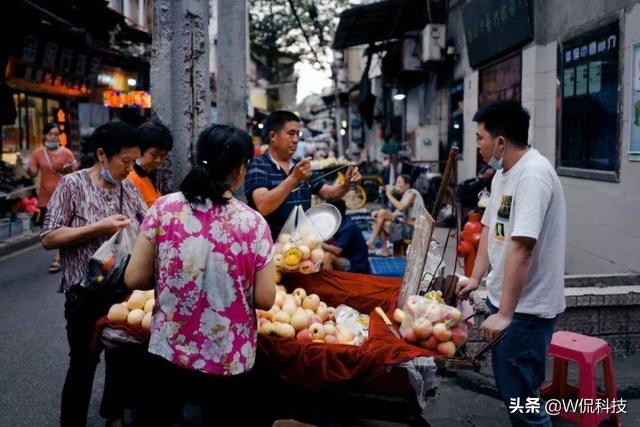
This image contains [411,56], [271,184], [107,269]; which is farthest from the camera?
[411,56]

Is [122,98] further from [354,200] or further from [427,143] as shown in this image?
[427,143]

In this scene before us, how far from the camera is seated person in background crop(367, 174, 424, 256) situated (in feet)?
34.5

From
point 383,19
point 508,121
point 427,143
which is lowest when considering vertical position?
point 508,121

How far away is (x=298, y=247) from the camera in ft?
14.3

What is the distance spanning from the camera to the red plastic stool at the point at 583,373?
4.32 m

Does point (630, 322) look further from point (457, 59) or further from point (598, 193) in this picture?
point (457, 59)

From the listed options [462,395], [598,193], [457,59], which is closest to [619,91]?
[598,193]

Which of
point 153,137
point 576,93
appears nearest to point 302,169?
point 153,137

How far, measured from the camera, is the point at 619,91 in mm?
6637

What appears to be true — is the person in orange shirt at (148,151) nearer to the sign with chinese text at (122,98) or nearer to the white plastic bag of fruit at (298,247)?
the white plastic bag of fruit at (298,247)

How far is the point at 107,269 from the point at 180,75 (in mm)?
2165

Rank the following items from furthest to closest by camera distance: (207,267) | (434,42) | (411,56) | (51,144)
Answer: (411,56) < (434,42) < (51,144) < (207,267)

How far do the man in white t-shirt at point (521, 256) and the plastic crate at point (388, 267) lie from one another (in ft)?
12.6

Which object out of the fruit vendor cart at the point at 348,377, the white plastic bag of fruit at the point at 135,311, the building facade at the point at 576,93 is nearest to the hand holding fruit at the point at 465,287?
the fruit vendor cart at the point at 348,377
